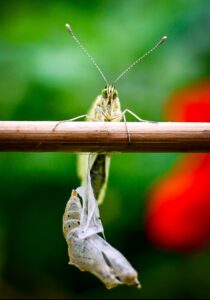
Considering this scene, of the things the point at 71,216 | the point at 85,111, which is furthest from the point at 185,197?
the point at 71,216

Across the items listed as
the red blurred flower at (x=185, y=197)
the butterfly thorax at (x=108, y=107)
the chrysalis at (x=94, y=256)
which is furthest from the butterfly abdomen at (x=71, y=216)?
the red blurred flower at (x=185, y=197)

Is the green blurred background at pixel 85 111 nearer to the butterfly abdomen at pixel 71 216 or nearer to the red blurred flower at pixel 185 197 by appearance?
the red blurred flower at pixel 185 197

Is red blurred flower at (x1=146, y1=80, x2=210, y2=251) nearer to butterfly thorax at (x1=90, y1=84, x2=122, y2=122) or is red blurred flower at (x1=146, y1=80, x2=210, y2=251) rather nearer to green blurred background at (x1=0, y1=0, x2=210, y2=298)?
green blurred background at (x1=0, y1=0, x2=210, y2=298)

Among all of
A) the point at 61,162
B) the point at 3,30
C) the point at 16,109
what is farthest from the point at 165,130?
the point at 3,30

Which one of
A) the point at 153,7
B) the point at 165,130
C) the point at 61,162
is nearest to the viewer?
the point at 165,130

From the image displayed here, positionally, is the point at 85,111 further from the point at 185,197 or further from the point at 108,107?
the point at 108,107

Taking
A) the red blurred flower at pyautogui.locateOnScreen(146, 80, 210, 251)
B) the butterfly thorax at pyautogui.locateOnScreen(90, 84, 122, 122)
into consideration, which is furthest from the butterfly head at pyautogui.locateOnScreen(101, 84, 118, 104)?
the red blurred flower at pyautogui.locateOnScreen(146, 80, 210, 251)

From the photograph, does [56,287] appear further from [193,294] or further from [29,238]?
A: [193,294]
